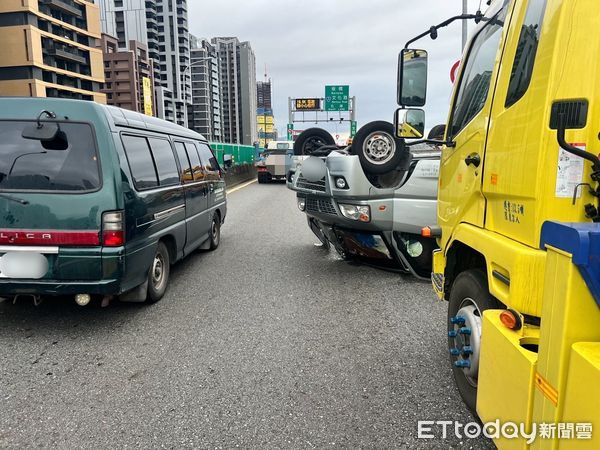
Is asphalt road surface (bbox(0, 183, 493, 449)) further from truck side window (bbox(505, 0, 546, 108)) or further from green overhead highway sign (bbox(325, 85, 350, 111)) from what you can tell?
green overhead highway sign (bbox(325, 85, 350, 111))

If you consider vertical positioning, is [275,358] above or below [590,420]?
below

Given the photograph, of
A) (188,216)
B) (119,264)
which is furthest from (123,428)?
(188,216)

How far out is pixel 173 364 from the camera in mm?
3469

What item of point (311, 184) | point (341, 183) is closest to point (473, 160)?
point (341, 183)

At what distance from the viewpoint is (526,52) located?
6.98ft

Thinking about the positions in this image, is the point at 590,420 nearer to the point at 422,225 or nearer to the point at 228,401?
the point at 228,401

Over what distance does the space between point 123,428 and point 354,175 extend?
3426 mm

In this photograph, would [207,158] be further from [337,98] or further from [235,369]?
[337,98]

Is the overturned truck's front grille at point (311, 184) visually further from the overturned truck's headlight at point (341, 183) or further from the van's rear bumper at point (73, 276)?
the van's rear bumper at point (73, 276)

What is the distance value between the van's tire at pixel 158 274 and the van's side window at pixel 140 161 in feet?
2.38

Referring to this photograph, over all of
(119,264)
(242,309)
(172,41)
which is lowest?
(242,309)

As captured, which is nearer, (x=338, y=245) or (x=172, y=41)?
(x=338, y=245)

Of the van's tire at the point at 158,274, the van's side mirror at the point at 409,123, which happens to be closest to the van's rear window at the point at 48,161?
the van's tire at the point at 158,274

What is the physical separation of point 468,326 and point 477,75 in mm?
1555
